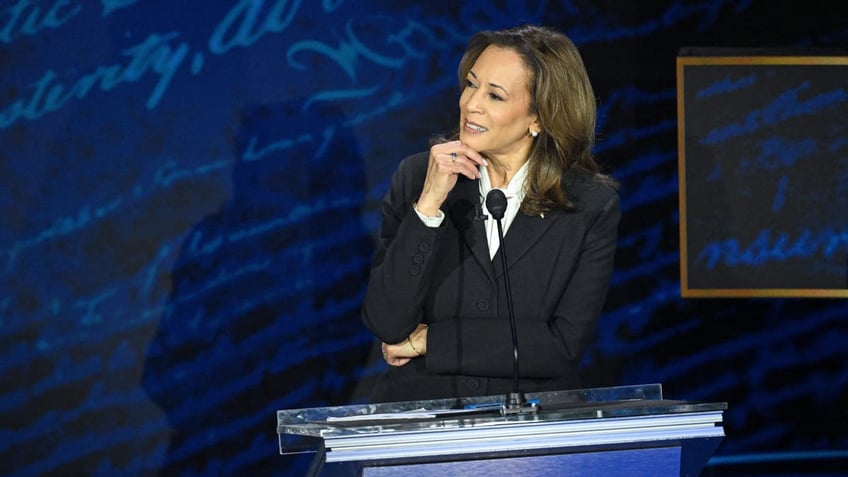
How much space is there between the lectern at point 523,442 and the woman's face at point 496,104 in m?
0.99

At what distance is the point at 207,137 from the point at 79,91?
1.66 ft

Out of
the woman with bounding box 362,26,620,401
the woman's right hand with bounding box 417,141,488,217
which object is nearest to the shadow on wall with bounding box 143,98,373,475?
the woman with bounding box 362,26,620,401

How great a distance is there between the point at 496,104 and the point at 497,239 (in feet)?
1.06

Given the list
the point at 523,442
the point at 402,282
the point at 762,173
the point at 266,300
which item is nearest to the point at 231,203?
the point at 266,300

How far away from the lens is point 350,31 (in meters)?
4.18

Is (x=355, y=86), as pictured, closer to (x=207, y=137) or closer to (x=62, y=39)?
(x=207, y=137)

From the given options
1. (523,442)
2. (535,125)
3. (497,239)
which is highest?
(535,125)

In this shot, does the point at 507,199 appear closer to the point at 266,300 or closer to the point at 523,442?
the point at 523,442

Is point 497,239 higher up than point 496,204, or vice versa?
point 496,204

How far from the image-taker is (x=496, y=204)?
2.04 meters

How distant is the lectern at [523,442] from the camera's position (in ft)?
5.02

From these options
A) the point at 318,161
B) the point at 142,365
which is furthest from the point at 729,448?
the point at 142,365

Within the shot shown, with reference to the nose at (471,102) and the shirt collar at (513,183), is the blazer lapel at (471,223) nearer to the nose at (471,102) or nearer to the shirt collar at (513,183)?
the shirt collar at (513,183)

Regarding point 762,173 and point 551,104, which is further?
point 762,173
